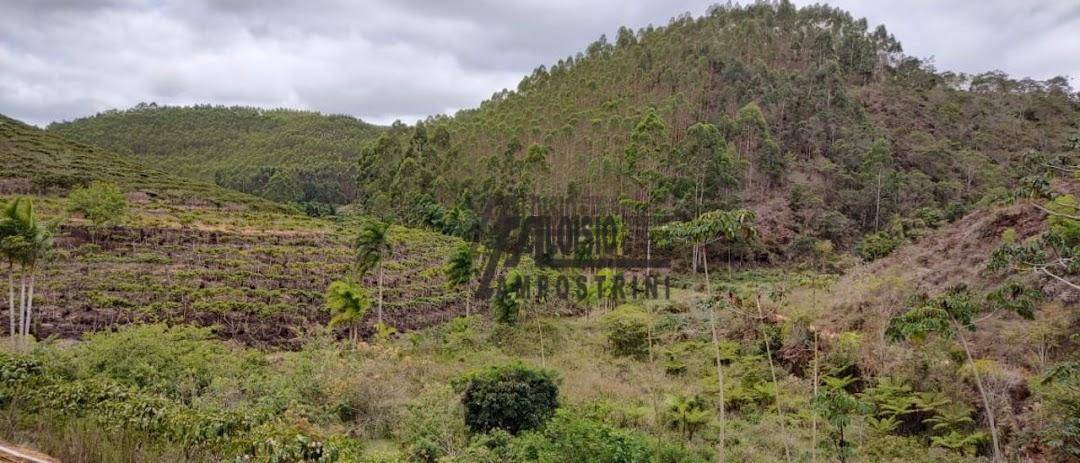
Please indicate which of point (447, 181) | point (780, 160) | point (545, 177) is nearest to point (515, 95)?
point (447, 181)

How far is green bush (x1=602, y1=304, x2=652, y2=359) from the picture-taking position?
20.6 m

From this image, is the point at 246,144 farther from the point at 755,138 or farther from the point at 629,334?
the point at 629,334

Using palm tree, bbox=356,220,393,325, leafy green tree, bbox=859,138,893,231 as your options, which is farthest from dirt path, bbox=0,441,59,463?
leafy green tree, bbox=859,138,893,231

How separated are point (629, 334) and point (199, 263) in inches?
974

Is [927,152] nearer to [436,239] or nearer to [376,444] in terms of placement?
[436,239]

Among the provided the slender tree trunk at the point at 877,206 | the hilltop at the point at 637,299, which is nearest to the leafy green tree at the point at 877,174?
the slender tree trunk at the point at 877,206

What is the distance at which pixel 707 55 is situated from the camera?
59469mm

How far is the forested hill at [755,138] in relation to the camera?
135ft

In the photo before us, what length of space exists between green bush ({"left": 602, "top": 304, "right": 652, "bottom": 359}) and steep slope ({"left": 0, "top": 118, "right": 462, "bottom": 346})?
10368mm

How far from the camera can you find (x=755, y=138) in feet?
161

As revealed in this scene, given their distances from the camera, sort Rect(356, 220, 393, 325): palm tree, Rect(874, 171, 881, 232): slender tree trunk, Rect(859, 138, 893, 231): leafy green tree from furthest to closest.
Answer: Rect(859, 138, 893, 231): leafy green tree → Rect(874, 171, 881, 232): slender tree trunk → Rect(356, 220, 393, 325): palm tree

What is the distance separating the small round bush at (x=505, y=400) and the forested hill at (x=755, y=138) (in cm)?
2716

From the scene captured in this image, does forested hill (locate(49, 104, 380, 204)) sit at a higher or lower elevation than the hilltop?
higher

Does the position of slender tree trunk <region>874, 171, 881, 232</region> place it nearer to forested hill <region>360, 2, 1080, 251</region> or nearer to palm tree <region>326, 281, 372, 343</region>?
forested hill <region>360, 2, 1080, 251</region>
